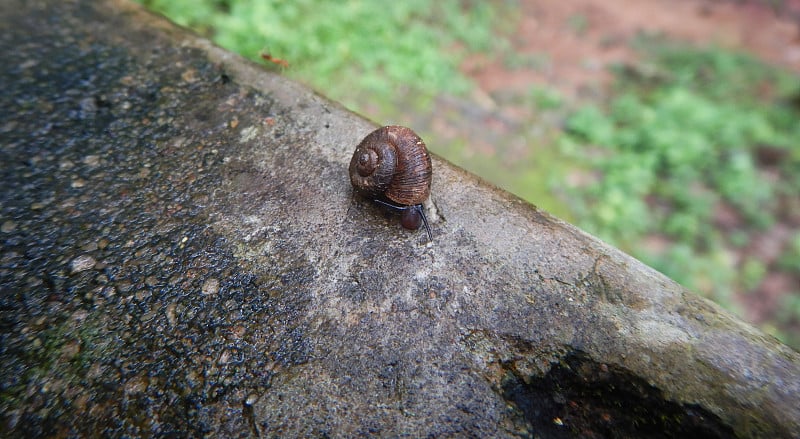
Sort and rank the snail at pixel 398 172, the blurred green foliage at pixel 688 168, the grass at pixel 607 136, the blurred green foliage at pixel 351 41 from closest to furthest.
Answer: the snail at pixel 398 172
the blurred green foliage at pixel 351 41
the grass at pixel 607 136
the blurred green foliage at pixel 688 168

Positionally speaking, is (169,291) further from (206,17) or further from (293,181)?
(206,17)

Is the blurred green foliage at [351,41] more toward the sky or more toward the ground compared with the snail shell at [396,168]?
more toward the ground

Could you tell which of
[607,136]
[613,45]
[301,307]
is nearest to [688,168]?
[607,136]

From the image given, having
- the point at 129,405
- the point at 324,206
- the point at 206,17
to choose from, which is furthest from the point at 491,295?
the point at 206,17

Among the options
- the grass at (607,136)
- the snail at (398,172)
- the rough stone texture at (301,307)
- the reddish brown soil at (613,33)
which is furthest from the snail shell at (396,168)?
the reddish brown soil at (613,33)

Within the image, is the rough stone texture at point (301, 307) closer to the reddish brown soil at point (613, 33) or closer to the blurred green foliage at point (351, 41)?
the blurred green foliage at point (351, 41)
